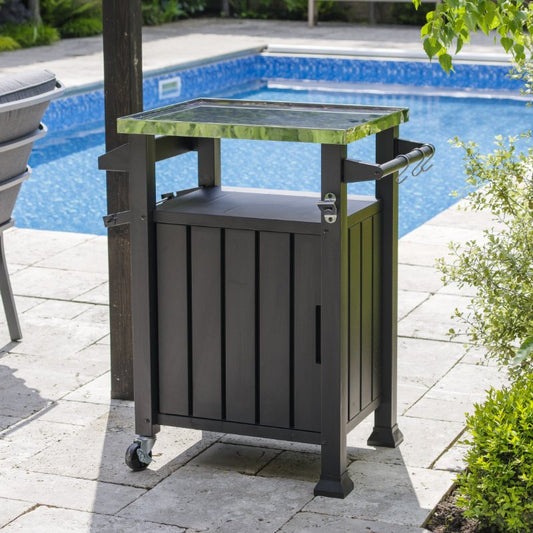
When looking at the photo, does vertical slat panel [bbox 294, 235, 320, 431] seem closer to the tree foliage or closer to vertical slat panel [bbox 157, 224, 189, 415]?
vertical slat panel [bbox 157, 224, 189, 415]

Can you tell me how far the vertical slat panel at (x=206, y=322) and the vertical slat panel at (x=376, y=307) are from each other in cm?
47

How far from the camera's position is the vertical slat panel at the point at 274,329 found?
2.98m

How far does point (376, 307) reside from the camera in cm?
324

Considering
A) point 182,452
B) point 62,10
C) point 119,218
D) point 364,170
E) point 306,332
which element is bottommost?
point 182,452

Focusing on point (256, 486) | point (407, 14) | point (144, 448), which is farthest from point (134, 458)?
point (407, 14)

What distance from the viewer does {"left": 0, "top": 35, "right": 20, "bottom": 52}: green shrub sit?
12.4 metres

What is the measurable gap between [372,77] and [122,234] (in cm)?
947

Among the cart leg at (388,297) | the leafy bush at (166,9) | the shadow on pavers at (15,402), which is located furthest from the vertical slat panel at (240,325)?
the leafy bush at (166,9)

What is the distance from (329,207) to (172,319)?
0.62 m

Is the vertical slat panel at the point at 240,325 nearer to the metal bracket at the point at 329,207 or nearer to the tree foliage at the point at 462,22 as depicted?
the metal bracket at the point at 329,207

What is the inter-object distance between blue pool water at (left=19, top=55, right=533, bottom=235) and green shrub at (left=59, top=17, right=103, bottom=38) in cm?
244

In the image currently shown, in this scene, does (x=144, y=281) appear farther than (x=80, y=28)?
No

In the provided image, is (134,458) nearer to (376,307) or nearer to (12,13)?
(376,307)

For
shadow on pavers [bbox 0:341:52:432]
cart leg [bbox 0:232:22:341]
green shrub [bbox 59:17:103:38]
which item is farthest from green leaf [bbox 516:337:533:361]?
green shrub [bbox 59:17:103:38]
